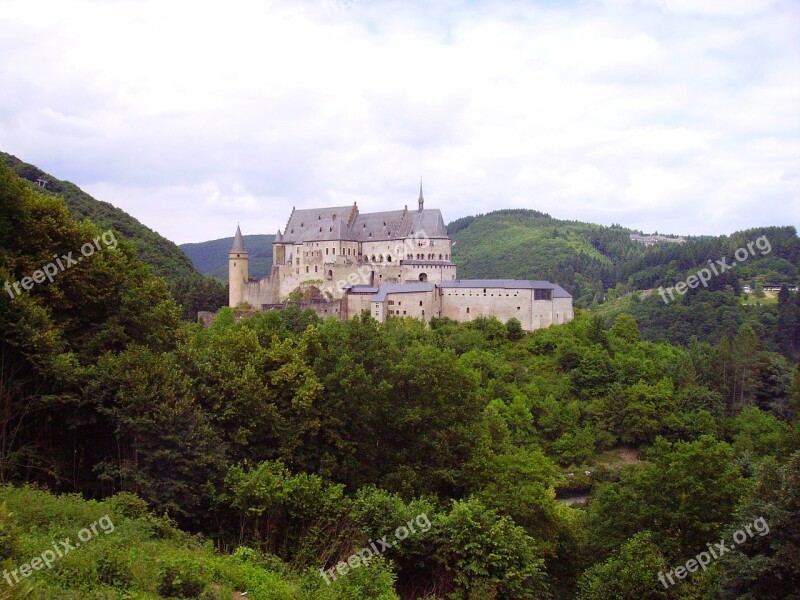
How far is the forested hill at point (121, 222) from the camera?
290ft

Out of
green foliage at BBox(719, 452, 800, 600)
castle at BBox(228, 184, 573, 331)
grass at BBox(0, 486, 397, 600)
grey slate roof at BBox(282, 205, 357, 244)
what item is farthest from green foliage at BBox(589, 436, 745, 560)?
grey slate roof at BBox(282, 205, 357, 244)

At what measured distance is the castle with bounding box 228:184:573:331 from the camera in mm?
68438

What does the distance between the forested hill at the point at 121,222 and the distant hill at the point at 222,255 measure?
3275 centimetres

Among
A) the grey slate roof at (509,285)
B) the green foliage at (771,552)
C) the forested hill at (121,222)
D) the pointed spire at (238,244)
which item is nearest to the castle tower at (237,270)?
the pointed spire at (238,244)

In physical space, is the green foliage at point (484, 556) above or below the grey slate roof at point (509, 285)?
below

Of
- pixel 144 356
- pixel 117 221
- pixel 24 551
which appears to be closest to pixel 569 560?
pixel 144 356

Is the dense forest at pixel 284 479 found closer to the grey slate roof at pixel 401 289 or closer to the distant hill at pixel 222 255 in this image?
the grey slate roof at pixel 401 289

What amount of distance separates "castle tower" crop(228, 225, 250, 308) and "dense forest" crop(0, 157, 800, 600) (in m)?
44.8

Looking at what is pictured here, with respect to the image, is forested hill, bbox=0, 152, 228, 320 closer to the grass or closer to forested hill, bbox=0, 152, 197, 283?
forested hill, bbox=0, 152, 197, 283

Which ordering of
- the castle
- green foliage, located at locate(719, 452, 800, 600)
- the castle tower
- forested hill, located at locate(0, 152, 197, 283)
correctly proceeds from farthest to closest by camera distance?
forested hill, located at locate(0, 152, 197, 283) → the castle tower → the castle → green foliage, located at locate(719, 452, 800, 600)

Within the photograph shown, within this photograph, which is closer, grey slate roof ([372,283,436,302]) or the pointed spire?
grey slate roof ([372,283,436,302])

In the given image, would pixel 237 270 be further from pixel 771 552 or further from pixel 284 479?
pixel 771 552

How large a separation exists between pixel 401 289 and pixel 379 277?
5.58 m

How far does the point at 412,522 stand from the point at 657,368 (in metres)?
51.9
